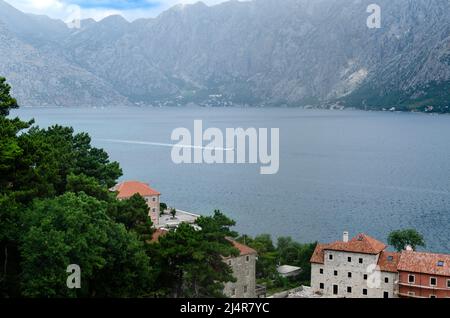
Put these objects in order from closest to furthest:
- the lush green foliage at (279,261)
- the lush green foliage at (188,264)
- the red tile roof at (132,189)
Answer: the lush green foliage at (188,264) → the lush green foliage at (279,261) → the red tile roof at (132,189)

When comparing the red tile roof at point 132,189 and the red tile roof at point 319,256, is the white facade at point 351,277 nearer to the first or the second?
the red tile roof at point 319,256

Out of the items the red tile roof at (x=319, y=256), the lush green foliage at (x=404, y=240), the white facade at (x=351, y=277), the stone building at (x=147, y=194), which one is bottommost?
the white facade at (x=351, y=277)

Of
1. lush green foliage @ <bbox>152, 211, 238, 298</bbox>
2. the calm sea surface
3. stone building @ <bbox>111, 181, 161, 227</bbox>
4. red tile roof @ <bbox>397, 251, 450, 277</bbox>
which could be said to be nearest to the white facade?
red tile roof @ <bbox>397, 251, 450, 277</bbox>

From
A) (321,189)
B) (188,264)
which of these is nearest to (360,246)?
(188,264)

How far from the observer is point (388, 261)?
→ 139ft

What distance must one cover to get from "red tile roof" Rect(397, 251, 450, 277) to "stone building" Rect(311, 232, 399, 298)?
0.87 meters

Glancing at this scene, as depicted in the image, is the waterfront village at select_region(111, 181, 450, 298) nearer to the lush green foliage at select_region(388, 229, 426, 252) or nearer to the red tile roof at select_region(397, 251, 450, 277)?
the red tile roof at select_region(397, 251, 450, 277)

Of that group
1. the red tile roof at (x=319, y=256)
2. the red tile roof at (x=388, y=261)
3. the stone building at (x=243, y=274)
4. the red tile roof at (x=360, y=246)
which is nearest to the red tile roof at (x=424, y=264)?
the red tile roof at (x=388, y=261)

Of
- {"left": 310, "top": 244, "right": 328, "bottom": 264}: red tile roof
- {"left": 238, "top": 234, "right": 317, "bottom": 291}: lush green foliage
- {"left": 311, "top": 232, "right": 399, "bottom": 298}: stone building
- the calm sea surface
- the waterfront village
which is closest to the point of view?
the waterfront village

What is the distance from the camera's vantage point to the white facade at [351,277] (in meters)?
41.8

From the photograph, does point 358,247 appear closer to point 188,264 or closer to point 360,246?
point 360,246

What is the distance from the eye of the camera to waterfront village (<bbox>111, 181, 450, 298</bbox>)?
3962 cm

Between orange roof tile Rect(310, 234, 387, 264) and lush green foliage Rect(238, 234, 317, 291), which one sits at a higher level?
orange roof tile Rect(310, 234, 387, 264)
